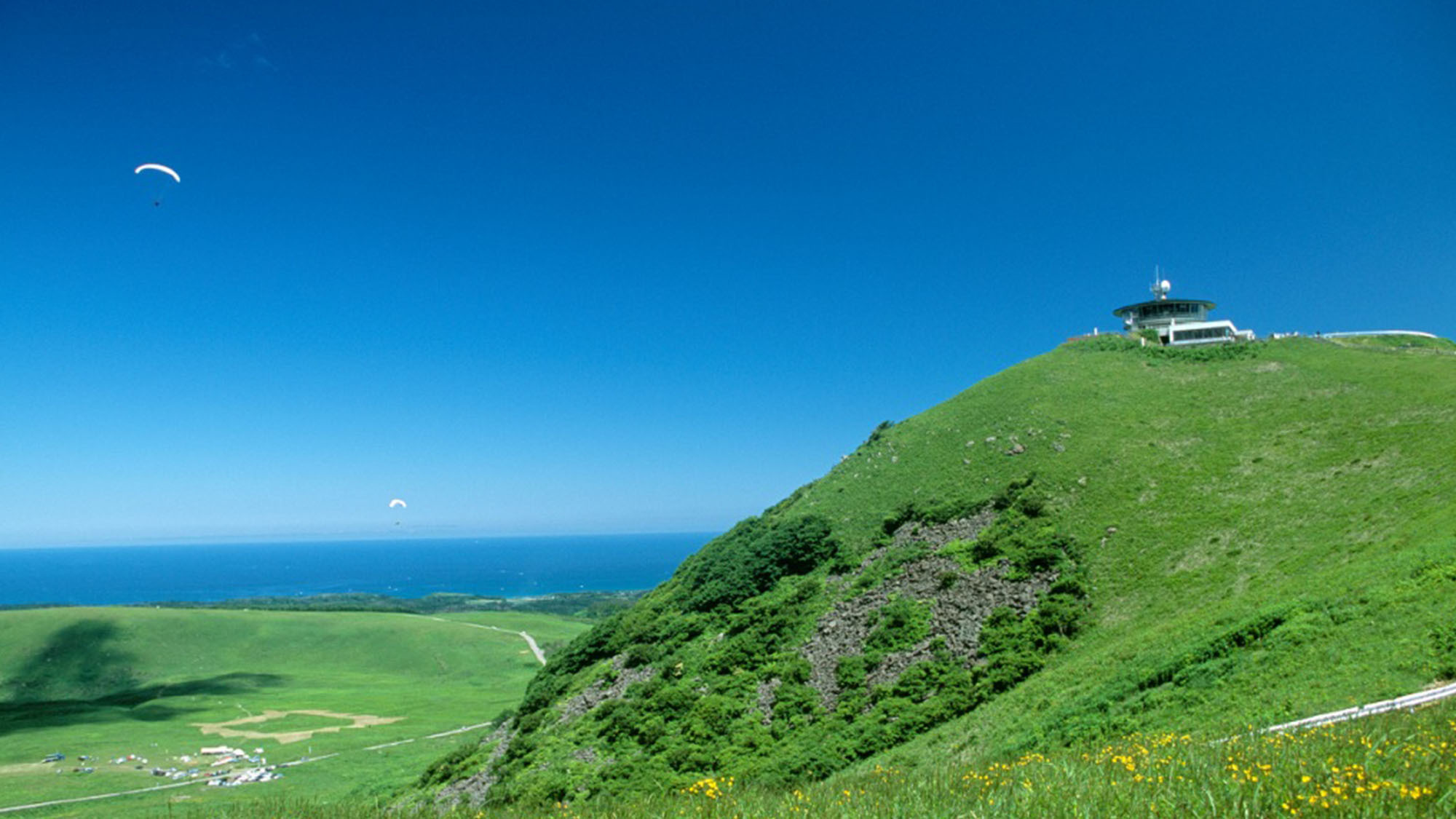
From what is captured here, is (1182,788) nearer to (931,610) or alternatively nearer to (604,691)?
(931,610)

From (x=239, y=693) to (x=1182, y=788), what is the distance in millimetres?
127633

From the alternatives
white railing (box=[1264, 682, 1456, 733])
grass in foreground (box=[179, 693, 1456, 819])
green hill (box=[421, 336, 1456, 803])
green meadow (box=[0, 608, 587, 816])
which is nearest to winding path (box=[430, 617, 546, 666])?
green meadow (box=[0, 608, 587, 816])

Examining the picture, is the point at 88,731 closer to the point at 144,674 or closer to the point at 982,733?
the point at 144,674

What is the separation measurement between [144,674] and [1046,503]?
138m

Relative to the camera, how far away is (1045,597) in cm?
3036

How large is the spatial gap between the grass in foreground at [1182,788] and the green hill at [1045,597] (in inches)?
185

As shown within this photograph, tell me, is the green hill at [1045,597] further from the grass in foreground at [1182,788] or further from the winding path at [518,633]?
the winding path at [518,633]

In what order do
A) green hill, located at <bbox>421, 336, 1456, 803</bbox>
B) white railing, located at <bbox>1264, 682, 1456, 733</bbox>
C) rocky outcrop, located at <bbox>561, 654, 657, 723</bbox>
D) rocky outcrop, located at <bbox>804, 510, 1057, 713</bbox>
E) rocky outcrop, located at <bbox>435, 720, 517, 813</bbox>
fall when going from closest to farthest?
white railing, located at <bbox>1264, 682, 1456, 733</bbox>
green hill, located at <bbox>421, 336, 1456, 803</bbox>
rocky outcrop, located at <bbox>804, 510, 1057, 713</bbox>
rocky outcrop, located at <bbox>435, 720, 517, 813</bbox>
rocky outcrop, located at <bbox>561, 654, 657, 723</bbox>

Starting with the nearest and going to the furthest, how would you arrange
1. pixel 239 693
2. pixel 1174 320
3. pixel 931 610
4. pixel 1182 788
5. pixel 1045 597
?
1. pixel 1182 788
2. pixel 1045 597
3. pixel 931 610
4. pixel 1174 320
5. pixel 239 693

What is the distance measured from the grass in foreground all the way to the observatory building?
65.3m

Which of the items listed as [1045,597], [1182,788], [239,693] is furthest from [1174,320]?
[239,693]

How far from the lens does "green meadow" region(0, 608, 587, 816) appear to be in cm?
5953

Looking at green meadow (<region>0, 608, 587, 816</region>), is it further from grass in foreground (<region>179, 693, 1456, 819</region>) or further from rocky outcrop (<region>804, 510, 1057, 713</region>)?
grass in foreground (<region>179, 693, 1456, 819</region>)

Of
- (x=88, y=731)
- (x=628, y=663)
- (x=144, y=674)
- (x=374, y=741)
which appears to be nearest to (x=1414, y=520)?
(x=628, y=663)
